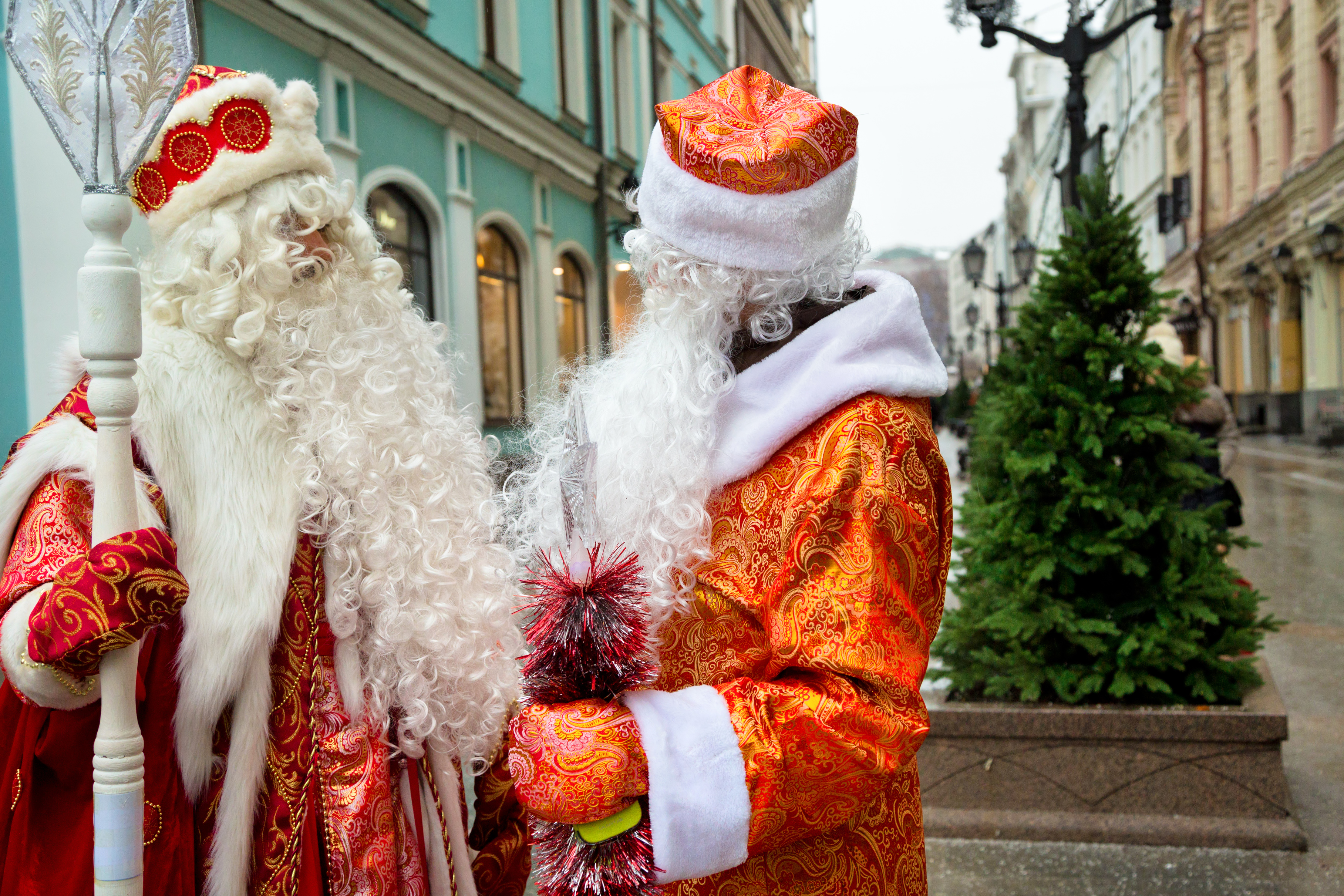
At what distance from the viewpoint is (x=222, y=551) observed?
5.70 feet

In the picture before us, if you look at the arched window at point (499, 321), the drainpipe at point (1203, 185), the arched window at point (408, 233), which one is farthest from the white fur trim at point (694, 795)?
the drainpipe at point (1203, 185)

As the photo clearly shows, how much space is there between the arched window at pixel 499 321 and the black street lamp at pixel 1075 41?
5.88 metres

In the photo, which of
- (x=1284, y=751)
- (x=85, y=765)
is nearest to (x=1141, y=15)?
(x=1284, y=751)

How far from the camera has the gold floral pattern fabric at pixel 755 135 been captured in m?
1.52

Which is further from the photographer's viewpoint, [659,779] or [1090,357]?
[1090,357]

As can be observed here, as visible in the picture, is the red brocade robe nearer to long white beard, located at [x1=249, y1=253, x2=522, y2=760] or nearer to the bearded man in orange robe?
long white beard, located at [x1=249, y1=253, x2=522, y2=760]

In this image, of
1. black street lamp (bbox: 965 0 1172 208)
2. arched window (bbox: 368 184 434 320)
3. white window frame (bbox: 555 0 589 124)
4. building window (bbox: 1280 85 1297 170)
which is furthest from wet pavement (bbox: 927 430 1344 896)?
building window (bbox: 1280 85 1297 170)

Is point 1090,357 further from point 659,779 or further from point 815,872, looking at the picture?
point 659,779

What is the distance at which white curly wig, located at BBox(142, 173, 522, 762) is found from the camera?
1.85m

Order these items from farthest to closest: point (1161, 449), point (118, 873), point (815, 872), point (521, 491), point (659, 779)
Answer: point (1161, 449)
point (521, 491)
point (815, 872)
point (118, 873)
point (659, 779)

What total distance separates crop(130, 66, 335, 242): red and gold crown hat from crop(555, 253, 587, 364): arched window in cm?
1131

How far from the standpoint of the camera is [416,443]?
2.02m

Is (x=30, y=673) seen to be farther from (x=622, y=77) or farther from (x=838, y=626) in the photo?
(x=622, y=77)

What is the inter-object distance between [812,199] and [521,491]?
70 cm
